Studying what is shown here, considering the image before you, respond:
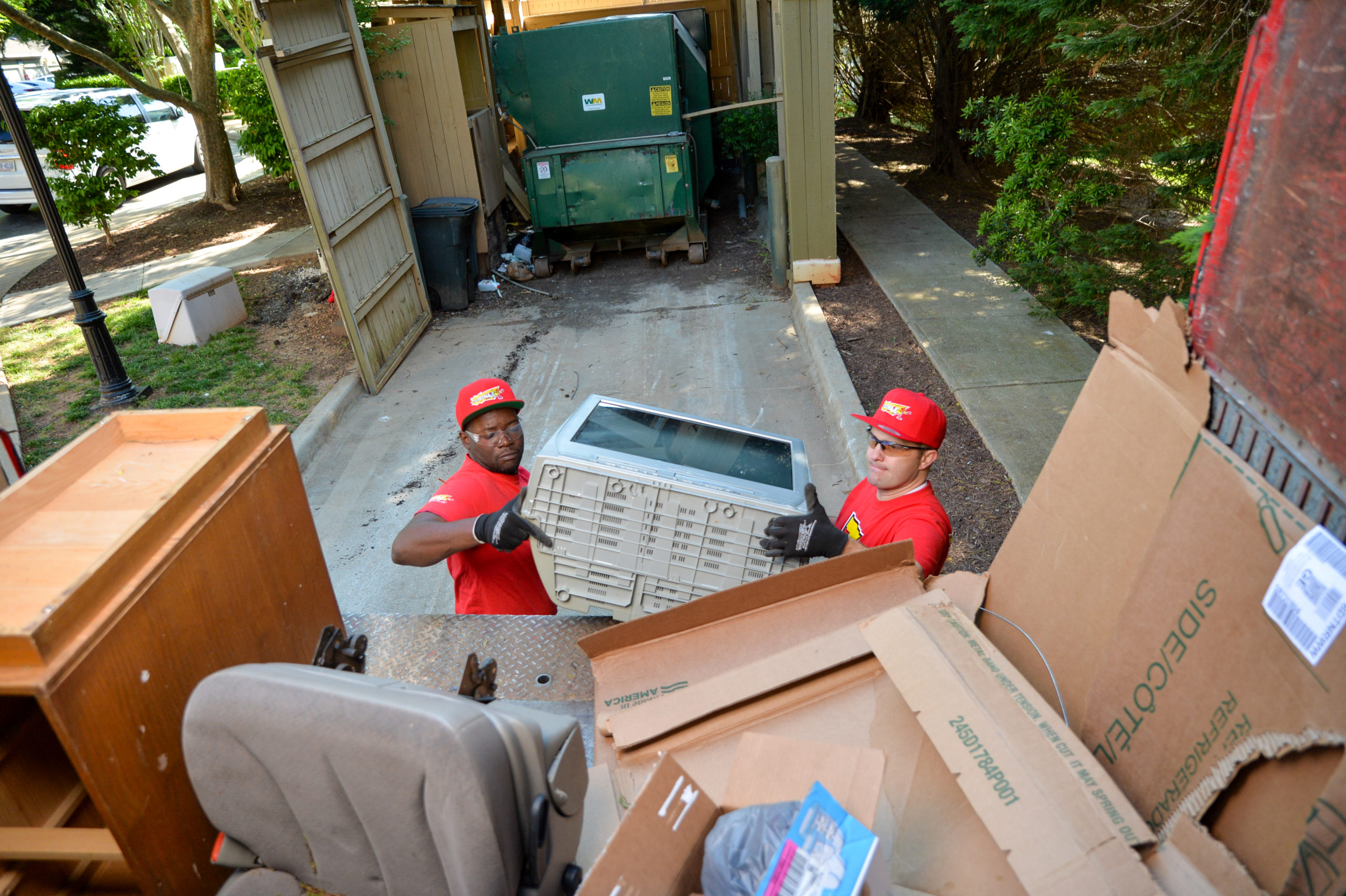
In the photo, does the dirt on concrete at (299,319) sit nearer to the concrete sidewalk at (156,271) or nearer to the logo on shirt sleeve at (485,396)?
the concrete sidewalk at (156,271)

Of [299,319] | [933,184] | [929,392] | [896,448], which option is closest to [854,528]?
[896,448]

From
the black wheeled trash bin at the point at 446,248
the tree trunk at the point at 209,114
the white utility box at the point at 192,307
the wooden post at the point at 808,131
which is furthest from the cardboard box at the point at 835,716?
the tree trunk at the point at 209,114

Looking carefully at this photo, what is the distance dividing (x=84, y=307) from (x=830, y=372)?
6.04 meters

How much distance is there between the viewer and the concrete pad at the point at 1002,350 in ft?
19.6

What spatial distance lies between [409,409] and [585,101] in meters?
4.31

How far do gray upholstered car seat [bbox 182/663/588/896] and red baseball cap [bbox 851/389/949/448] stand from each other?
5.06 ft

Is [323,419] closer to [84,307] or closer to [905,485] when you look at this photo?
[84,307]

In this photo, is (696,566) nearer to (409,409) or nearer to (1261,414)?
(1261,414)

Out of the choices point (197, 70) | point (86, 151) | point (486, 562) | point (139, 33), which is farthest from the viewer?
point (139, 33)

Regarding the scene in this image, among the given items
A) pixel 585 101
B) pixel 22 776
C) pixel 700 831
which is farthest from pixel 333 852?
pixel 585 101

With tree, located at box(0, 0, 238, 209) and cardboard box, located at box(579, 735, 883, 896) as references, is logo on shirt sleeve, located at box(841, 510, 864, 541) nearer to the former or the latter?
cardboard box, located at box(579, 735, 883, 896)

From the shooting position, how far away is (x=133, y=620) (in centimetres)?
166

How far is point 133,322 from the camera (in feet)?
28.2

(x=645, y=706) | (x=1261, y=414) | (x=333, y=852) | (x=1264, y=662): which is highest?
(x=1261, y=414)
